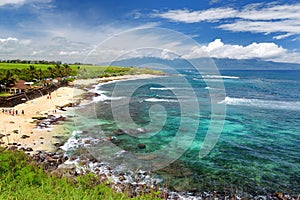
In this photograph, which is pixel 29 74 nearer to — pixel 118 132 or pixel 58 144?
pixel 118 132

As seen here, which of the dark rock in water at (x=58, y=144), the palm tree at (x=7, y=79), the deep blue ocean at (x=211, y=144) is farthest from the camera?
the palm tree at (x=7, y=79)

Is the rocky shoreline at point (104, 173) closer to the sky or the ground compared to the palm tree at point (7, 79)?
closer to the ground

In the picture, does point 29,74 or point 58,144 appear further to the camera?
point 29,74

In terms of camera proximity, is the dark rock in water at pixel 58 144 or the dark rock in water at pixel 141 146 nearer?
the dark rock in water at pixel 58 144

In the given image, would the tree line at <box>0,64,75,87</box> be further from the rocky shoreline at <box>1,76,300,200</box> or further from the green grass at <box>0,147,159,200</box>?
the green grass at <box>0,147,159,200</box>

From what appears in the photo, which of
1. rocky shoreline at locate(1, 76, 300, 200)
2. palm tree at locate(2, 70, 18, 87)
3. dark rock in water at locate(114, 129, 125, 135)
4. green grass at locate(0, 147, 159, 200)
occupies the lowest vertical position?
rocky shoreline at locate(1, 76, 300, 200)

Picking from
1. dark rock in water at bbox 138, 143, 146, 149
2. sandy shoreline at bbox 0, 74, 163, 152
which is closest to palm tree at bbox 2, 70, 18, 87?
sandy shoreline at bbox 0, 74, 163, 152

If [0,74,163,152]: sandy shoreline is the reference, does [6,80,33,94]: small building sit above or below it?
above

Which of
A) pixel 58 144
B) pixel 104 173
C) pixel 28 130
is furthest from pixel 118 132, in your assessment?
pixel 104 173

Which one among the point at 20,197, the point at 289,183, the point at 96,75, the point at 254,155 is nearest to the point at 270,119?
the point at 254,155

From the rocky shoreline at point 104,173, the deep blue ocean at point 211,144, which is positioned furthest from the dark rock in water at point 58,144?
the deep blue ocean at point 211,144

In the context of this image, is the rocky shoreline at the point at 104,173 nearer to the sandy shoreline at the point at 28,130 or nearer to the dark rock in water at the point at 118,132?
the sandy shoreline at the point at 28,130

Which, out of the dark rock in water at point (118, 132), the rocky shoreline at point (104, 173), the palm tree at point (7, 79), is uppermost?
the palm tree at point (7, 79)

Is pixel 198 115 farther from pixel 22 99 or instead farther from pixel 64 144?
pixel 22 99
